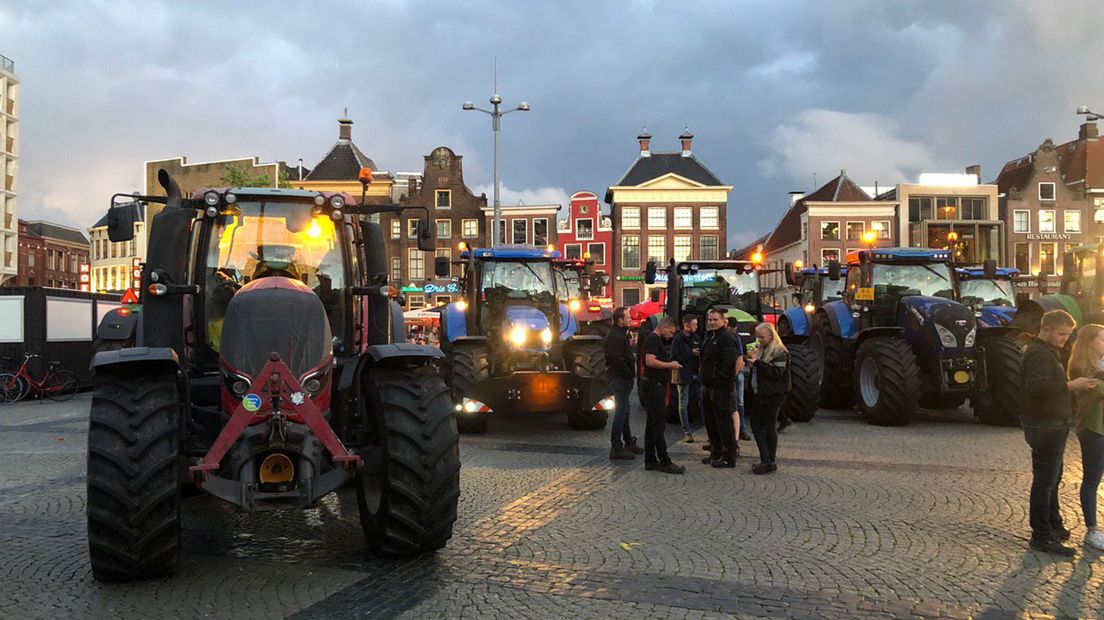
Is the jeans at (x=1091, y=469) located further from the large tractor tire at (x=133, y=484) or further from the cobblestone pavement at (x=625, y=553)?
the large tractor tire at (x=133, y=484)

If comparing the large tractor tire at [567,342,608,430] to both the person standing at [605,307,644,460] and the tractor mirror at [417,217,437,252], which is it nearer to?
the person standing at [605,307,644,460]

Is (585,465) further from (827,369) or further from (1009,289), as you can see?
(1009,289)

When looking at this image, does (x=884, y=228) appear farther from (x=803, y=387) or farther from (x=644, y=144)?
(x=803, y=387)

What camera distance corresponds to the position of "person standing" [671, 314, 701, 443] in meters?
10.1

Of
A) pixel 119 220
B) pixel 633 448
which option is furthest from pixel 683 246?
pixel 119 220

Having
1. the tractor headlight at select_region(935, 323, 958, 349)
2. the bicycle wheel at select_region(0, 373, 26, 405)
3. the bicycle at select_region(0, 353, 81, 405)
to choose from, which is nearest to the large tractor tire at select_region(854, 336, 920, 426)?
the tractor headlight at select_region(935, 323, 958, 349)

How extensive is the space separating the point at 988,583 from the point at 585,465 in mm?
4518

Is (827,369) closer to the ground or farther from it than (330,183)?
closer to the ground

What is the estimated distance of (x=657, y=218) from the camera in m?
48.8

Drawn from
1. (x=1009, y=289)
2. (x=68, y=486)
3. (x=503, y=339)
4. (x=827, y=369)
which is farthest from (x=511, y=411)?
(x=1009, y=289)

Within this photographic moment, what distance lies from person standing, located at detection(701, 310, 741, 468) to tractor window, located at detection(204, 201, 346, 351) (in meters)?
4.24

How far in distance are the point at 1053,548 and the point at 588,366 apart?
249 inches

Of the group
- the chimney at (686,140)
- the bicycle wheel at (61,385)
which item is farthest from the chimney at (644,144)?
the bicycle wheel at (61,385)

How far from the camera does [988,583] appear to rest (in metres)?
4.77
